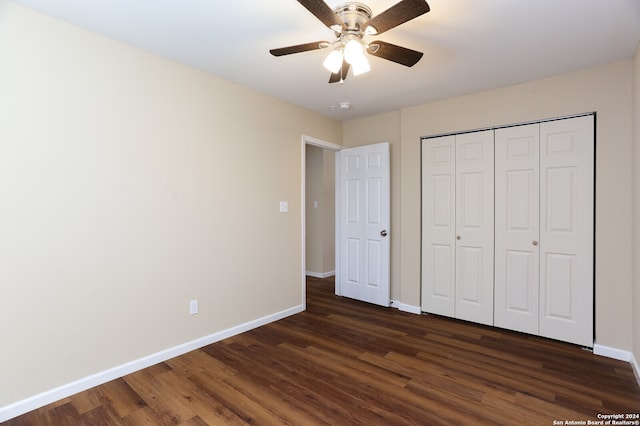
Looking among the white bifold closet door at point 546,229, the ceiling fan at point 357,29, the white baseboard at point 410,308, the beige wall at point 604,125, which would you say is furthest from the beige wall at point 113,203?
the white bifold closet door at point 546,229

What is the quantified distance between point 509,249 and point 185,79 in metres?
3.43

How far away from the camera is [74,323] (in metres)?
2.19

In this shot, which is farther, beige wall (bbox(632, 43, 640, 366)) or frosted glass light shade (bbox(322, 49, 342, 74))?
beige wall (bbox(632, 43, 640, 366))

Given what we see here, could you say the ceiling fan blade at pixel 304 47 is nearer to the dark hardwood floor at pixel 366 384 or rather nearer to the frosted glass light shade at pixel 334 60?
the frosted glass light shade at pixel 334 60

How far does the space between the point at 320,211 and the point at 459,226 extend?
267cm

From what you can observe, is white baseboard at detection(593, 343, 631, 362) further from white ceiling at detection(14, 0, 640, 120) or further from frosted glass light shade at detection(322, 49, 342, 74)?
frosted glass light shade at detection(322, 49, 342, 74)

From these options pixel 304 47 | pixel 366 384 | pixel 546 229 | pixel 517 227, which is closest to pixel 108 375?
pixel 366 384

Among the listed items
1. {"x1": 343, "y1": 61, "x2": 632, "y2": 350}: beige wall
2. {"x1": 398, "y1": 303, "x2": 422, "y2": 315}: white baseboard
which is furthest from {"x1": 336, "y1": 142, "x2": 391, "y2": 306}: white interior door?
{"x1": 343, "y1": 61, "x2": 632, "y2": 350}: beige wall

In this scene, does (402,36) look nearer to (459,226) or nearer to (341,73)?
(341,73)

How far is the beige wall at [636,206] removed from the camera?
2.37 m

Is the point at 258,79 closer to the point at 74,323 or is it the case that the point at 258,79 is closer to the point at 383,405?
the point at 74,323

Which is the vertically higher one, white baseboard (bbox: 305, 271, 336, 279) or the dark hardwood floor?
white baseboard (bbox: 305, 271, 336, 279)

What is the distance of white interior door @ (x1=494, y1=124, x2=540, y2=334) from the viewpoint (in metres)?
3.10

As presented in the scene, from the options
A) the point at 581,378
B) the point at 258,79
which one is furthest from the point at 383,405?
the point at 258,79
